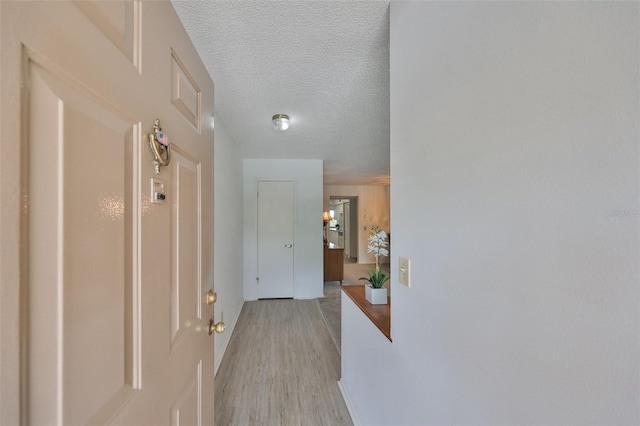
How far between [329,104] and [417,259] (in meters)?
1.67

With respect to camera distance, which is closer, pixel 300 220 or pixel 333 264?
pixel 300 220

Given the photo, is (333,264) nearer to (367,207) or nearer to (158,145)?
(367,207)

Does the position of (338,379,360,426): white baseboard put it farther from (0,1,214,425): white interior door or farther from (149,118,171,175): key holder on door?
(149,118,171,175): key holder on door

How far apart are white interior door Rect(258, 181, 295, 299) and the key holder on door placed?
11.3 ft

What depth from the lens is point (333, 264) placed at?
513cm

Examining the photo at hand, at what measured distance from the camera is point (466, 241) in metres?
0.68

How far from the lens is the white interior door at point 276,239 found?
13.2 feet

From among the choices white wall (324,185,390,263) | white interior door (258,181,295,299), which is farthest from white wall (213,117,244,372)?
white wall (324,185,390,263)

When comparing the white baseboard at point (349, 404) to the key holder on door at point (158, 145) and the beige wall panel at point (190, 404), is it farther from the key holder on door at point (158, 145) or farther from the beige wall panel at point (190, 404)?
the key holder on door at point (158, 145)

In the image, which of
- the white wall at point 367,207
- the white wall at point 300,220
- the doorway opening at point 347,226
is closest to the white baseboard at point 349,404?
the white wall at point 300,220

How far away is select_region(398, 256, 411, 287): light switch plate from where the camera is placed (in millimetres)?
959

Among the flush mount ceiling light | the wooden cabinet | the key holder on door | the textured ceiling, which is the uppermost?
the textured ceiling

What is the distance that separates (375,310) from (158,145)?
4.29 ft

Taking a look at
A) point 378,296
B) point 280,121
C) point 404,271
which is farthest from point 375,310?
point 280,121
